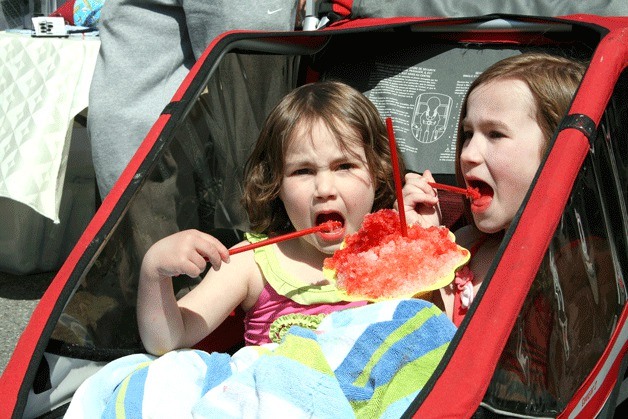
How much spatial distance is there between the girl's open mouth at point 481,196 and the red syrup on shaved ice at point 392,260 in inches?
3.1

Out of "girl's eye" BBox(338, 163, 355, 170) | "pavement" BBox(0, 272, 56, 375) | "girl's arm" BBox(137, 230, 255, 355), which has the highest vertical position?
"girl's eye" BBox(338, 163, 355, 170)

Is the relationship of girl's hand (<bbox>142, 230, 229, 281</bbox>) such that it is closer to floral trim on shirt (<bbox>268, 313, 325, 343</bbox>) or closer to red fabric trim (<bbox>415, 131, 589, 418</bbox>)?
floral trim on shirt (<bbox>268, 313, 325, 343</bbox>)

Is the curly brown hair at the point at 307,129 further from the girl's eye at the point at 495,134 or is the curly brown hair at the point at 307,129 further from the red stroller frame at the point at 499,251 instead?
the girl's eye at the point at 495,134

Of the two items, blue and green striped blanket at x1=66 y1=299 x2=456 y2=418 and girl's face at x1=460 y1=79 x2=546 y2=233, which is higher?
girl's face at x1=460 y1=79 x2=546 y2=233

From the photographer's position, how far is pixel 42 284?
3111 millimetres

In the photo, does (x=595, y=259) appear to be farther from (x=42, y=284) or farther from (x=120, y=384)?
(x=42, y=284)

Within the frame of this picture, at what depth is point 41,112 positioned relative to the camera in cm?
276

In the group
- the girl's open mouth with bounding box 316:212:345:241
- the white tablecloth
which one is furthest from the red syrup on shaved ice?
the white tablecloth

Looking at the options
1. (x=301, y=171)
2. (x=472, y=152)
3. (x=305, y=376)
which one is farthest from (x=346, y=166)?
(x=305, y=376)

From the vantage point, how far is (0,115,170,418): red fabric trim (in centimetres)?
A: 133

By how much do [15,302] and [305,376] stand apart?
193cm

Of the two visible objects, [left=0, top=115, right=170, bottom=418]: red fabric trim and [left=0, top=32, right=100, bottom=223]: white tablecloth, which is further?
[left=0, top=32, right=100, bottom=223]: white tablecloth

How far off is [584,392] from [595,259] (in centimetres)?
22

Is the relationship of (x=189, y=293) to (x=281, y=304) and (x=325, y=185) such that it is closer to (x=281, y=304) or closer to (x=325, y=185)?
(x=281, y=304)
